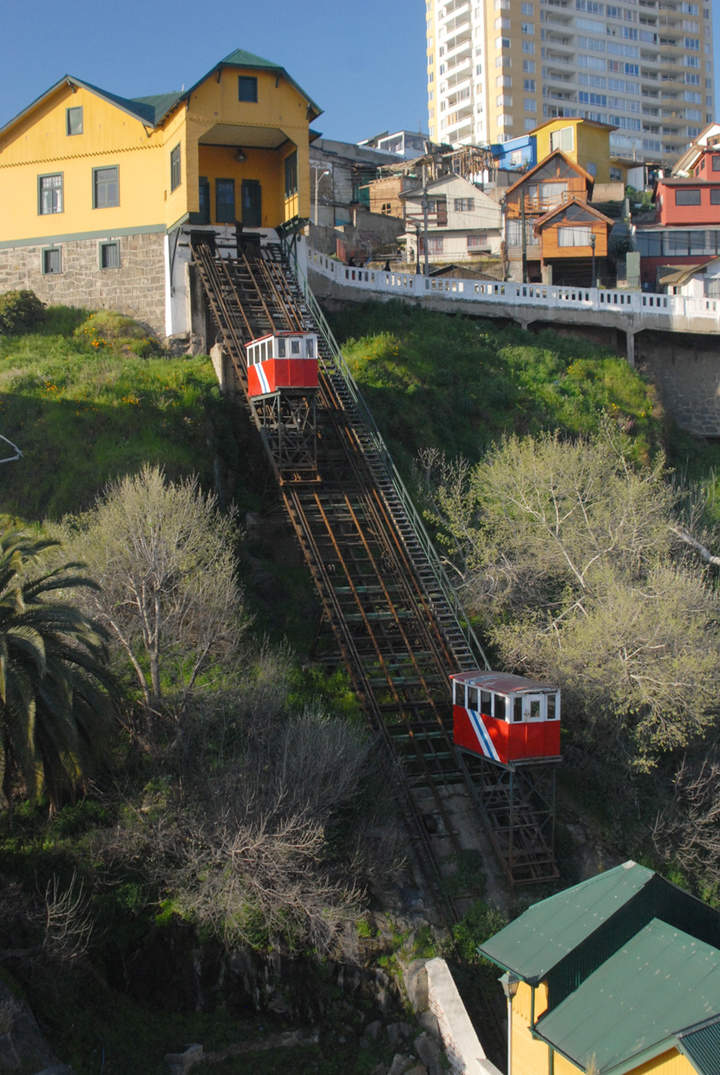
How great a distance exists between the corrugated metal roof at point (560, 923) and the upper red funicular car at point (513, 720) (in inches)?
220

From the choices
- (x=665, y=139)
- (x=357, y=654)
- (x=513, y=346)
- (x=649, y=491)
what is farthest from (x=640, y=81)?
(x=357, y=654)

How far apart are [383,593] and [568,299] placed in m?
22.1

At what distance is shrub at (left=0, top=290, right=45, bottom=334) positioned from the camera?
41.4 m

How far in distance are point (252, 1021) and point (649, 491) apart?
18179 mm

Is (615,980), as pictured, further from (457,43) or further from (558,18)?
(457,43)

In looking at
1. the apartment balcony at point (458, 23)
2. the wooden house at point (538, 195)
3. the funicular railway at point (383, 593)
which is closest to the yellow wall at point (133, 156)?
the funicular railway at point (383, 593)

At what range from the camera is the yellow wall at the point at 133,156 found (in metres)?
41.7

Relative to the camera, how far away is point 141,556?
2567cm

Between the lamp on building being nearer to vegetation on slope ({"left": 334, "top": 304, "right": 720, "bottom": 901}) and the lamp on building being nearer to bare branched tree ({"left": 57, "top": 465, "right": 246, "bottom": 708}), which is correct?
vegetation on slope ({"left": 334, "top": 304, "right": 720, "bottom": 901})

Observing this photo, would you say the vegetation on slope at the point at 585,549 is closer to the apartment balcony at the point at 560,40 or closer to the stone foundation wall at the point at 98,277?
the stone foundation wall at the point at 98,277

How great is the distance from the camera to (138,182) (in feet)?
143

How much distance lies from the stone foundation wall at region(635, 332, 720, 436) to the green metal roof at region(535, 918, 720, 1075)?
32447 millimetres

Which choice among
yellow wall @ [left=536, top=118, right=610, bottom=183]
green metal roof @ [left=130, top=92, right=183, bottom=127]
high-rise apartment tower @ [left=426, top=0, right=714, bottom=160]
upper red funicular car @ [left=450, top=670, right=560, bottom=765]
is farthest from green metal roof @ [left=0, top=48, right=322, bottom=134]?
high-rise apartment tower @ [left=426, top=0, right=714, bottom=160]

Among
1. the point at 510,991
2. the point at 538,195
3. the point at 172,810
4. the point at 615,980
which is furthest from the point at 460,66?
the point at 615,980
